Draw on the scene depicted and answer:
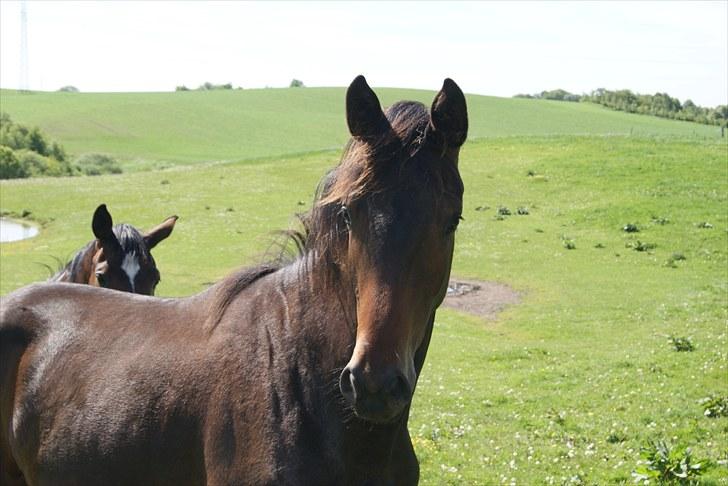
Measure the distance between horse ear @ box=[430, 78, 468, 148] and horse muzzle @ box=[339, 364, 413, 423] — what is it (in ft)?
3.58

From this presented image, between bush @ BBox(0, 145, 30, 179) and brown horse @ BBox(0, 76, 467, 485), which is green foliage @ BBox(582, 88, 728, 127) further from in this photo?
brown horse @ BBox(0, 76, 467, 485)

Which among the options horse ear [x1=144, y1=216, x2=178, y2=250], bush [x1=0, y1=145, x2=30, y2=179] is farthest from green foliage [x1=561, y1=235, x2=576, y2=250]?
bush [x1=0, y1=145, x2=30, y2=179]

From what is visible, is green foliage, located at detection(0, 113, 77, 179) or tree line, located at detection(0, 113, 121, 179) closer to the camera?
green foliage, located at detection(0, 113, 77, 179)

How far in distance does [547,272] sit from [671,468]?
1785cm

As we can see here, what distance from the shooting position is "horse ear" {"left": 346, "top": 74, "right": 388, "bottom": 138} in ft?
11.5

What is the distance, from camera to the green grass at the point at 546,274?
988 cm

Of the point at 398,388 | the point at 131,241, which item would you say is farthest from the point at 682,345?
the point at 398,388

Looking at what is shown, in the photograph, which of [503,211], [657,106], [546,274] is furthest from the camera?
[657,106]

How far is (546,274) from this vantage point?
81.0ft

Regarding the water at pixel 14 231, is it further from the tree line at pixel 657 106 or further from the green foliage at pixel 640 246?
the tree line at pixel 657 106

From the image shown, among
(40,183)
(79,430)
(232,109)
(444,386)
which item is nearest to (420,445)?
(444,386)

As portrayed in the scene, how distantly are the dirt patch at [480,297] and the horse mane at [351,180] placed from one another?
55.6 feet

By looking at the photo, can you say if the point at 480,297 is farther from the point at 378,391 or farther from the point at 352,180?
the point at 378,391

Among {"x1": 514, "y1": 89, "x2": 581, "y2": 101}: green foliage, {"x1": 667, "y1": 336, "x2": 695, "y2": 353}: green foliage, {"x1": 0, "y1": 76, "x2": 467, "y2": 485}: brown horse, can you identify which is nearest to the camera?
{"x1": 0, "y1": 76, "x2": 467, "y2": 485}: brown horse
